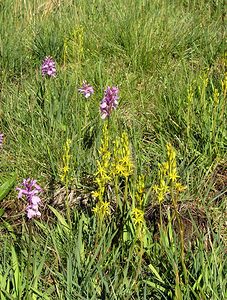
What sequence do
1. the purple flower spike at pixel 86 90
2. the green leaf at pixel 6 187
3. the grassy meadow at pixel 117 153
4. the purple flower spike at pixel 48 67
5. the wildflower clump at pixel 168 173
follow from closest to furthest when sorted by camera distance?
the wildflower clump at pixel 168 173 < the grassy meadow at pixel 117 153 < the green leaf at pixel 6 187 < the purple flower spike at pixel 86 90 < the purple flower spike at pixel 48 67

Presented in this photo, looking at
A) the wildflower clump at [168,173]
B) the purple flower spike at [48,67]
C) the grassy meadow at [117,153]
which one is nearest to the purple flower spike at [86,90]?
the grassy meadow at [117,153]

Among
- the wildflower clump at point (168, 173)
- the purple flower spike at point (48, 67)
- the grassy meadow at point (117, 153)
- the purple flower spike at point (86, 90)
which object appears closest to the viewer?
the wildflower clump at point (168, 173)

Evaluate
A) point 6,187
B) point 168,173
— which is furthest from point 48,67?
point 168,173

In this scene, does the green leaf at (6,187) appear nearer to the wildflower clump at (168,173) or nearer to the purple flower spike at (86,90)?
the purple flower spike at (86,90)

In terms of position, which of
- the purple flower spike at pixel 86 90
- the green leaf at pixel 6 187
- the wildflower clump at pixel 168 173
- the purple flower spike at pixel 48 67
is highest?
the wildflower clump at pixel 168 173

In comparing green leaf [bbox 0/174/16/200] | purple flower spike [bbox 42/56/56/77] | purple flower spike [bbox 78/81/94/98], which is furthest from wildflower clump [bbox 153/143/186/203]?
purple flower spike [bbox 42/56/56/77]

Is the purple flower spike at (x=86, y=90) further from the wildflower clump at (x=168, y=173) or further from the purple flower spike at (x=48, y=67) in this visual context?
the wildflower clump at (x=168, y=173)

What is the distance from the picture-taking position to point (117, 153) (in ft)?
5.93

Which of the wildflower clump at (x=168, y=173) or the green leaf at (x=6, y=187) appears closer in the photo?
the wildflower clump at (x=168, y=173)

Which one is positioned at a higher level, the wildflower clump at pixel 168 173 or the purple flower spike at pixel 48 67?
the wildflower clump at pixel 168 173

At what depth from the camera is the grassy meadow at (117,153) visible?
178cm

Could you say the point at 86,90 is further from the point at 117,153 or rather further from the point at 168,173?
the point at 168,173

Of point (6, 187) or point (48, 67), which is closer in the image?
point (6, 187)

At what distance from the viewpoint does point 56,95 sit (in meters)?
3.03
